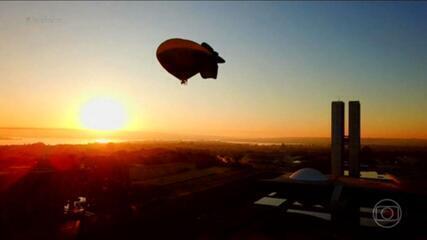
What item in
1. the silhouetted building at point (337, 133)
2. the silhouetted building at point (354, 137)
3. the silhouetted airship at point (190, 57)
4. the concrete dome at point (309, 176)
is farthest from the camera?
the silhouetted building at point (337, 133)

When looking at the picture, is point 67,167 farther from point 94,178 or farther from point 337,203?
point 337,203

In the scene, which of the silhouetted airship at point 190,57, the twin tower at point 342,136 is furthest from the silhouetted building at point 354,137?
the silhouetted airship at point 190,57

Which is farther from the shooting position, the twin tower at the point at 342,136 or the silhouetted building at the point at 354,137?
the twin tower at the point at 342,136

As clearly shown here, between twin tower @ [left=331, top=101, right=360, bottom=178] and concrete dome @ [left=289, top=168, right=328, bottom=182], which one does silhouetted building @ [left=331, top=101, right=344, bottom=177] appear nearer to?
twin tower @ [left=331, top=101, right=360, bottom=178]

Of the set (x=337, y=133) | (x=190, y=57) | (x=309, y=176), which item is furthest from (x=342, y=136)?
(x=190, y=57)

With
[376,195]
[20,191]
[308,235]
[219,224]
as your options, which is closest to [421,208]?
[376,195]

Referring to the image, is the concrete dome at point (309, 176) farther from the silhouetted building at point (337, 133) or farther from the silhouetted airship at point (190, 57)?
the silhouetted airship at point (190, 57)

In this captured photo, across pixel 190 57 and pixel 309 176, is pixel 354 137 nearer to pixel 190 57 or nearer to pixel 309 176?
pixel 309 176
